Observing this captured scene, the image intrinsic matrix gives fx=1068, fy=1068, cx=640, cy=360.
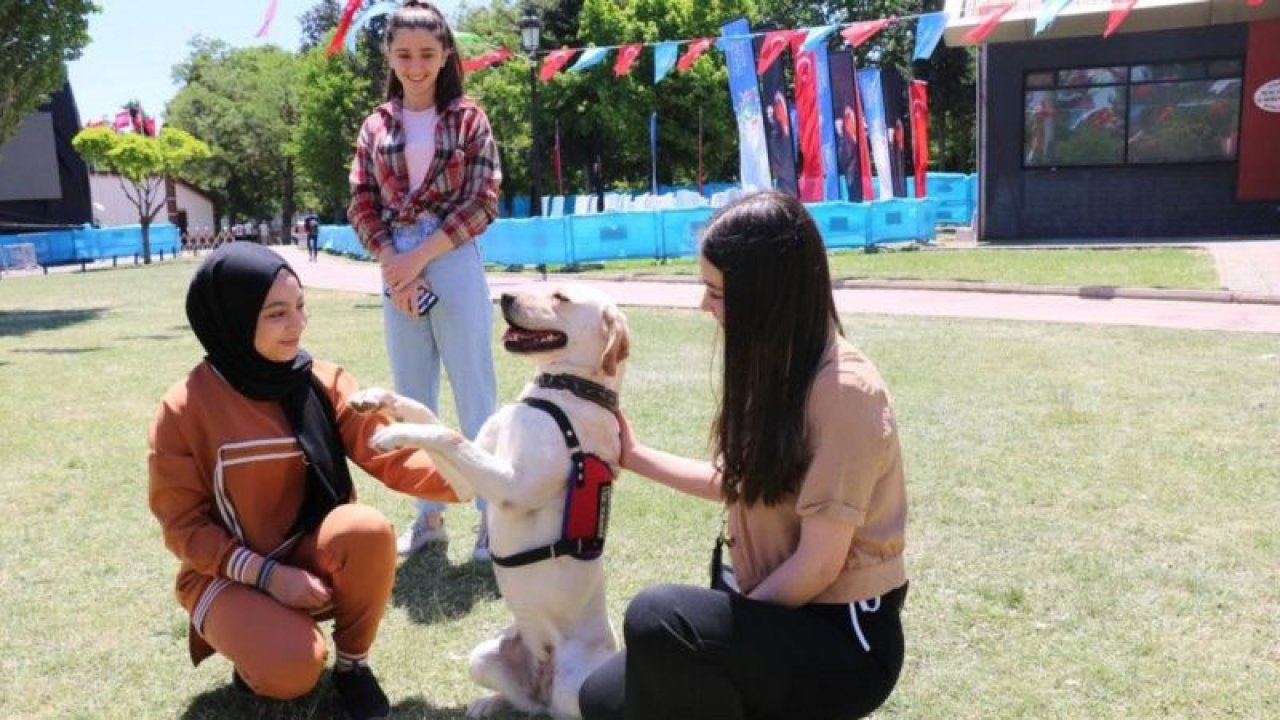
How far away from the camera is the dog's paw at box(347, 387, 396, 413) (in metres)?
2.88

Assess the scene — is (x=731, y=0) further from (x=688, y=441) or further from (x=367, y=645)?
(x=367, y=645)

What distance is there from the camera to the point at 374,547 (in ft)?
9.55

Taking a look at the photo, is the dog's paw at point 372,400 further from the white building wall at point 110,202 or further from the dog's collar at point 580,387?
the white building wall at point 110,202

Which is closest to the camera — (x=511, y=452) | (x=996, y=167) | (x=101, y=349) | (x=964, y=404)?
(x=511, y=452)

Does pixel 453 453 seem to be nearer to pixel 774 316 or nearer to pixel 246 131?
pixel 774 316

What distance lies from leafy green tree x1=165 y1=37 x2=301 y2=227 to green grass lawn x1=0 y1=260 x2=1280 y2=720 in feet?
189

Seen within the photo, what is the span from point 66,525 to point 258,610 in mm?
2636

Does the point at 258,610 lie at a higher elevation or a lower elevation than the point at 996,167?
lower

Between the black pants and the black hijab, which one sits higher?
the black hijab

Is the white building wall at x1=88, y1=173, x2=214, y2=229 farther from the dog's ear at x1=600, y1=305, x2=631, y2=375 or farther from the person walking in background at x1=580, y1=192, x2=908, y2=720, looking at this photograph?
the person walking in background at x1=580, y1=192, x2=908, y2=720

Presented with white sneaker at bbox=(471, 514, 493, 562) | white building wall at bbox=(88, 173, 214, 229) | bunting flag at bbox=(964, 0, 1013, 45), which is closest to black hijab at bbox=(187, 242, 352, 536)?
white sneaker at bbox=(471, 514, 493, 562)

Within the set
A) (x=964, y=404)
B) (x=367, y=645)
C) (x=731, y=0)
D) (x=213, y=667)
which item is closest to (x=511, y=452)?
(x=367, y=645)

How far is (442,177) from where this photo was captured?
12.9 ft

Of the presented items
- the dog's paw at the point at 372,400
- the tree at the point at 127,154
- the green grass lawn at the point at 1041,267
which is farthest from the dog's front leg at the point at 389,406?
the tree at the point at 127,154
